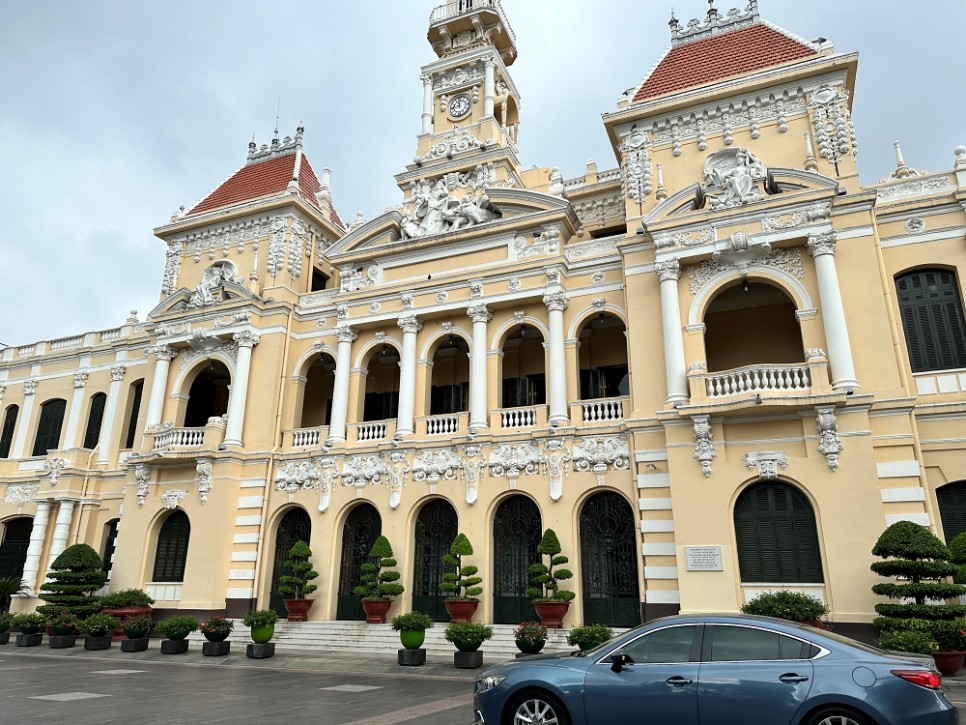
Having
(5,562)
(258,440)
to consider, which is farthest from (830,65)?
(5,562)

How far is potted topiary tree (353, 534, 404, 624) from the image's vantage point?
2047 centimetres

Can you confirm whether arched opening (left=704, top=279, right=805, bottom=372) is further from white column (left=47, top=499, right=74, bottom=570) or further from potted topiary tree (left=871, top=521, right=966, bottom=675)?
white column (left=47, top=499, right=74, bottom=570)

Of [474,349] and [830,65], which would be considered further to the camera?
[474,349]

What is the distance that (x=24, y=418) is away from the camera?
105 feet

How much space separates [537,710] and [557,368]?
1461cm

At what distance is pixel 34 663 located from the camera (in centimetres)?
1722

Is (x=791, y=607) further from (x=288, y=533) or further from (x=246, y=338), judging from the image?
(x=246, y=338)

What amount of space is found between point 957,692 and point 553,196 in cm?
1665

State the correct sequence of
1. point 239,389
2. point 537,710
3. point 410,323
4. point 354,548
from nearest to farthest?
point 537,710, point 354,548, point 410,323, point 239,389

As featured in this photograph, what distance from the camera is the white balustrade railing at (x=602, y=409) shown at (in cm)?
2034

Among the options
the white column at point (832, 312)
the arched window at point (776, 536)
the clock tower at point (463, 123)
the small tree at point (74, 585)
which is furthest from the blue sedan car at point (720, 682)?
the small tree at point (74, 585)

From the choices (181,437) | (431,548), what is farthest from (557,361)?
(181,437)

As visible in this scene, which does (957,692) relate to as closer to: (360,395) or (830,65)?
(830,65)

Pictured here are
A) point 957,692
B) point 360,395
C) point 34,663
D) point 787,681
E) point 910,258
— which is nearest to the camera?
point 787,681
